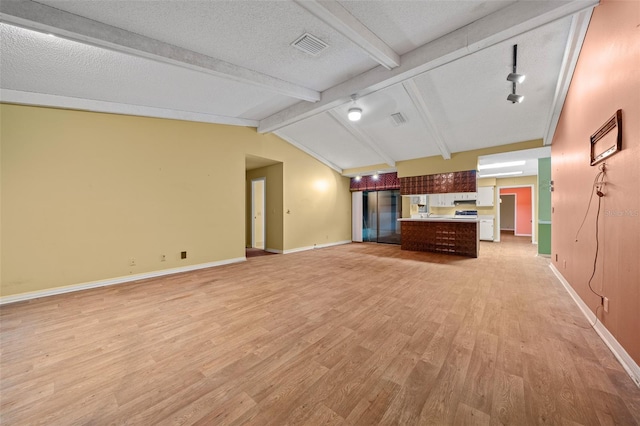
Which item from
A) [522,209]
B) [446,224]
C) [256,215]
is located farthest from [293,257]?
[522,209]

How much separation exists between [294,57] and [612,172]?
3.36 metres

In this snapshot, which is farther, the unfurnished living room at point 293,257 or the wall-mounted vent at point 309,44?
the wall-mounted vent at point 309,44

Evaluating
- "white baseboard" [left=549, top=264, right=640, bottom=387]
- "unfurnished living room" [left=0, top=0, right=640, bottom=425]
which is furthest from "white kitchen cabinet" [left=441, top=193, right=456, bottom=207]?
"white baseboard" [left=549, top=264, right=640, bottom=387]

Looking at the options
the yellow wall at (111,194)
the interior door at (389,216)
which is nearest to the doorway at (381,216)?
the interior door at (389,216)

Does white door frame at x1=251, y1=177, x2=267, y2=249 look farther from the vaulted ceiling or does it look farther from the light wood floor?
the light wood floor

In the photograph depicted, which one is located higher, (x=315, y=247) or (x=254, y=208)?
(x=254, y=208)

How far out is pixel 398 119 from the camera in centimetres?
482

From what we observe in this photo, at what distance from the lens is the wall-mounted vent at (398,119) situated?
4.68 m

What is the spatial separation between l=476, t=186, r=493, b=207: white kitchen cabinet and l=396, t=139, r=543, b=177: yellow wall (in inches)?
136

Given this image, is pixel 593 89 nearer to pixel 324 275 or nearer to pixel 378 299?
pixel 378 299

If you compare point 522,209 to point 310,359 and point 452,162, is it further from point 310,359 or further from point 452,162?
point 310,359

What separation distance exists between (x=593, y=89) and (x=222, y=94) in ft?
15.4

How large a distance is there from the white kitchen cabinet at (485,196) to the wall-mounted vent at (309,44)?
27.4 feet

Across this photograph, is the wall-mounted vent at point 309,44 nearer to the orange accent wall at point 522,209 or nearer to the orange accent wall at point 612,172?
the orange accent wall at point 612,172
